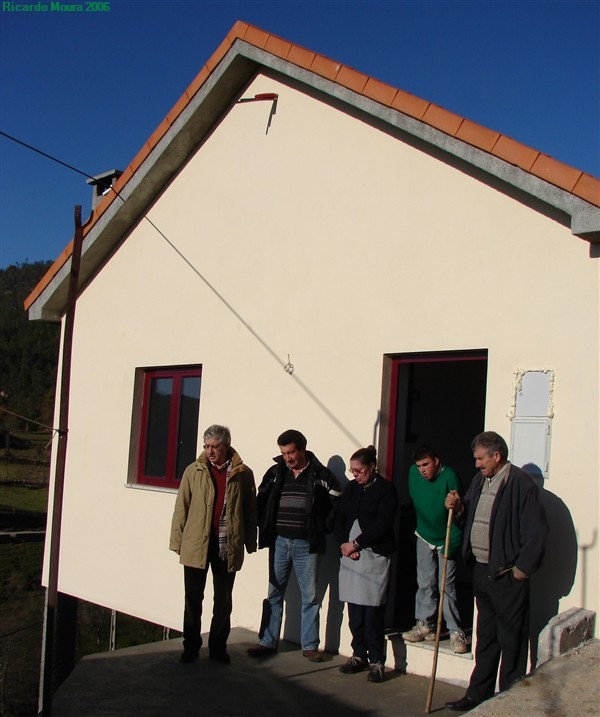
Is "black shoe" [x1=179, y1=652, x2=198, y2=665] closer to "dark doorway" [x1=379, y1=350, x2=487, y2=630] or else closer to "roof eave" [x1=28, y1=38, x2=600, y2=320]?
"dark doorway" [x1=379, y1=350, x2=487, y2=630]

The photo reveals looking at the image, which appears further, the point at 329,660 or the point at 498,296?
the point at 329,660

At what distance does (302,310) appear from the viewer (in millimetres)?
7852

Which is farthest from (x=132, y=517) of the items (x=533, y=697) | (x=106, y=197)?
(x=533, y=697)

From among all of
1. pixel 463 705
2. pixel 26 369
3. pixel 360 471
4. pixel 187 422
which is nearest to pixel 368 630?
pixel 463 705

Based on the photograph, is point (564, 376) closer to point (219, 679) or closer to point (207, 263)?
point (219, 679)

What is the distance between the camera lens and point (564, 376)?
231 inches

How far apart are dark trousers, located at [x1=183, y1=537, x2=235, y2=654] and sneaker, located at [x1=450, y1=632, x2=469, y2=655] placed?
6.04 feet

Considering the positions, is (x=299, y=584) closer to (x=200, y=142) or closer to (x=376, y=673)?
(x=376, y=673)

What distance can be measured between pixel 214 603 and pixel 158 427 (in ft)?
10.8

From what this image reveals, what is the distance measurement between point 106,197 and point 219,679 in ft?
19.3

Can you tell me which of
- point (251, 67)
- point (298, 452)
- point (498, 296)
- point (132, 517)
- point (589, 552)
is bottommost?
point (132, 517)

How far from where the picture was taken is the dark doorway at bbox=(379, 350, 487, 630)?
7094mm

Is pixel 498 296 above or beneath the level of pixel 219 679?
above

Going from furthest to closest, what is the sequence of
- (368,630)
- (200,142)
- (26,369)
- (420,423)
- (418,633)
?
(26,369)
(200,142)
(420,423)
(418,633)
(368,630)
